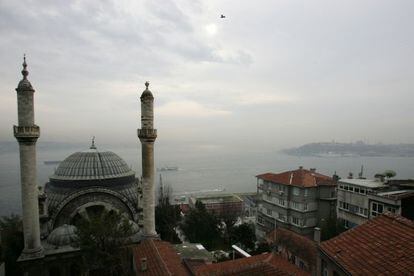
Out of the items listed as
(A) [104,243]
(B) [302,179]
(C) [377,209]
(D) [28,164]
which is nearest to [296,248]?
(C) [377,209]

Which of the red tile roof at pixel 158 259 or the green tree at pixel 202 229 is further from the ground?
the red tile roof at pixel 158 259

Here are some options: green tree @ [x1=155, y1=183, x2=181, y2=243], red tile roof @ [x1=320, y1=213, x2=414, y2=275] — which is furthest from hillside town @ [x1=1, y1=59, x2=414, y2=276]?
green tree @ [x1=155, y1=183, x2=181, y2=243]

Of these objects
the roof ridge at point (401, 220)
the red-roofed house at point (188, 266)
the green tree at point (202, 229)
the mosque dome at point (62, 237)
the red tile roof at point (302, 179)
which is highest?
the roof ridge at point (401, 220)

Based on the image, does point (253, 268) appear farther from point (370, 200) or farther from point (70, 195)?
point (70, 195)

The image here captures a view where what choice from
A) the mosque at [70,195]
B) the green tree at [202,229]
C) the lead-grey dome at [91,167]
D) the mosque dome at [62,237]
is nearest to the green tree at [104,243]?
the mosque at [70,195]

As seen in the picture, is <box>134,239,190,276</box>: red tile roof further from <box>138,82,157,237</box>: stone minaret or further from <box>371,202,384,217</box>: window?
<box>371,202,384,217</box>: window

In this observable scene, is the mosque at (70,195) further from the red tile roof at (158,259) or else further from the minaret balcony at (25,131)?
the red tile roof at (158,259)
